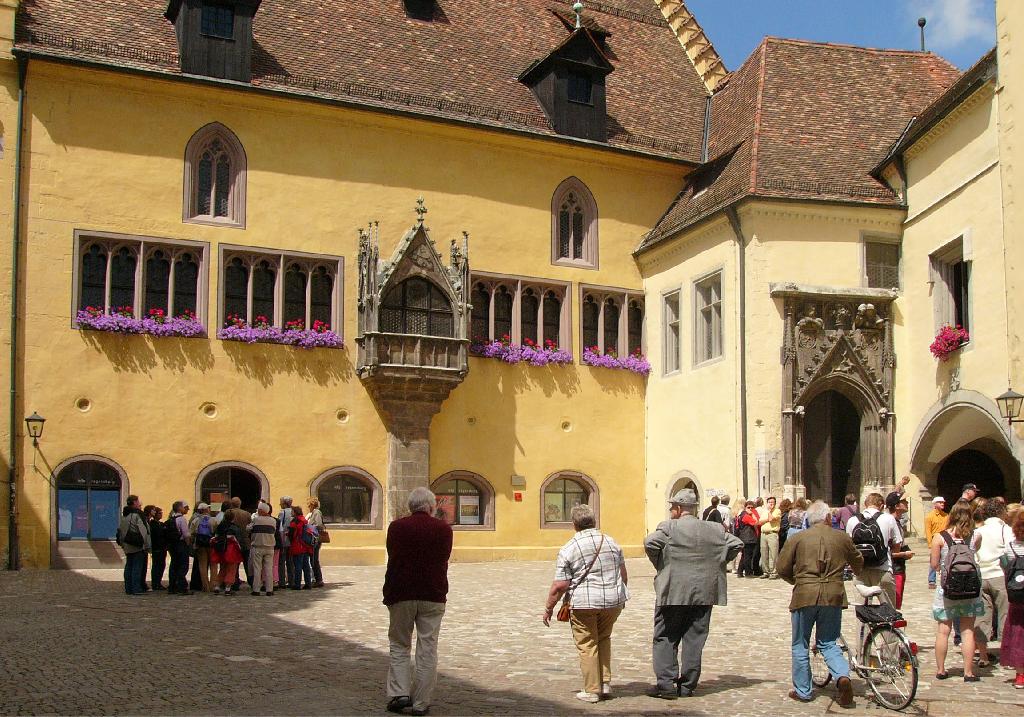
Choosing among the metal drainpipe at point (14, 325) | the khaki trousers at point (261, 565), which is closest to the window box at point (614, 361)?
the khaki trousers at point (261, 565)

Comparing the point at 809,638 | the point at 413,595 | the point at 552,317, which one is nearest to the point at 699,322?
the point at 552,317

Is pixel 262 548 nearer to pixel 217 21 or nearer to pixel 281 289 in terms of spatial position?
pixel 281 289

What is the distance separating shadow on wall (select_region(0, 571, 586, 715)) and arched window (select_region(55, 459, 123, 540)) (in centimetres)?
619

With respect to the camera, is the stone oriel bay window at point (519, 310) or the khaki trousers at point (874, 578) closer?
the khaki trousers at point (874, 578)

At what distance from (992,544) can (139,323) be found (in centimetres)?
1649

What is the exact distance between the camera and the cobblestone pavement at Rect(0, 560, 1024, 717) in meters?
9.09

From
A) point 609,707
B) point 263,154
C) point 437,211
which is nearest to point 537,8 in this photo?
point 437,211

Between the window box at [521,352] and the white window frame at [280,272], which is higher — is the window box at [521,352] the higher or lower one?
the lower one

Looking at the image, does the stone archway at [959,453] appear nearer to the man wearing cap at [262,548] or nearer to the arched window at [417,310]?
the arched window at [417,310]

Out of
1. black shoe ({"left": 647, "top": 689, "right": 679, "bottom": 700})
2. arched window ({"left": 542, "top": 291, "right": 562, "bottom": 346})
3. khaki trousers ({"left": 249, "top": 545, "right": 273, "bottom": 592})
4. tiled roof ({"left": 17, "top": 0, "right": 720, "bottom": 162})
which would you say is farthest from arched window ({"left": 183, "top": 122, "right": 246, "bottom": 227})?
black shoe ({"left": 647, "top": 689, "right": 679, "bottom": 700})

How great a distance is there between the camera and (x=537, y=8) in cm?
3105

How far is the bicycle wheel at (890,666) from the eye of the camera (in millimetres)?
9141

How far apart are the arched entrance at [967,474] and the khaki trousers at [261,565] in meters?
13.6

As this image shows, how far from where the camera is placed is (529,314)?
2702 centimetres
